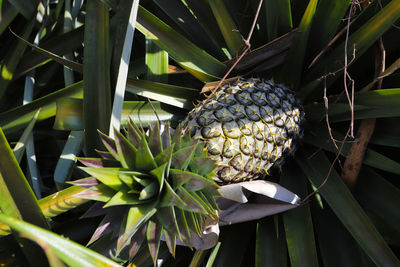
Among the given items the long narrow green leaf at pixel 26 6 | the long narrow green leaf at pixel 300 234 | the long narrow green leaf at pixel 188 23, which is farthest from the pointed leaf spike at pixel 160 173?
the long narrow green leaf at pixel 26 6

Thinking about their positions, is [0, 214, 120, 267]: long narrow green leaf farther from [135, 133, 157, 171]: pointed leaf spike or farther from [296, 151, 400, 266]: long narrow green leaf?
[296, 151, 400, 266]: long narrow green leaf

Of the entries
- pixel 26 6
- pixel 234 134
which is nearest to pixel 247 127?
pixel 234 134

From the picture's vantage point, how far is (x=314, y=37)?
38.8 inches

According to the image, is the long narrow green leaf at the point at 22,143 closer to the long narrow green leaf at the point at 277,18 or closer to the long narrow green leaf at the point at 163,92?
the long narrow green leaf at the point at 163,92

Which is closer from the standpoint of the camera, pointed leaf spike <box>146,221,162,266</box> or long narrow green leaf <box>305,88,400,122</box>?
pointed leaf spike <box>146,221,162,266</box>

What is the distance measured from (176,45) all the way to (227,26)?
157 millimetres

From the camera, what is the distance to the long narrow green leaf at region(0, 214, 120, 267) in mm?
477

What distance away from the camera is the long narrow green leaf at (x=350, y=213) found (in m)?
0.77

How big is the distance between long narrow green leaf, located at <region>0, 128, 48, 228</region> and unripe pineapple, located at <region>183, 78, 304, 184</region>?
0.40 meters

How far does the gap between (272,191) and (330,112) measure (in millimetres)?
285

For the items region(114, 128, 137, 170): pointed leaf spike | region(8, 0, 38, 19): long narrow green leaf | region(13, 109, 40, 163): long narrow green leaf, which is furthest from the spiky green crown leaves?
region(8, 0, 38, 19): long narrow green leaf

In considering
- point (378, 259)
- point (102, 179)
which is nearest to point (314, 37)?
point (378, 259)

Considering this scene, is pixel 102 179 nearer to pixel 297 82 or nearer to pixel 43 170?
pixel 297 82

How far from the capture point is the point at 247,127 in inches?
33.2
